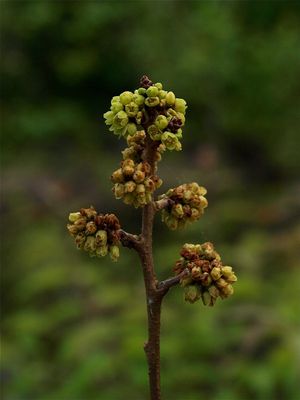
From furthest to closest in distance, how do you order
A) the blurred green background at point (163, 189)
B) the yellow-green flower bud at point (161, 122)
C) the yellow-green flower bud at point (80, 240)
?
the blurred green background at point (163, 189) < the yellow-green flower bud at point (80, 240) < the yellow-green flower bud at point (161, 122)

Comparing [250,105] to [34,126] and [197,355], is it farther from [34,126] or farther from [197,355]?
[197,355]

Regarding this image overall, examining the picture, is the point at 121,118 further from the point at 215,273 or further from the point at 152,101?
the point at 215,273

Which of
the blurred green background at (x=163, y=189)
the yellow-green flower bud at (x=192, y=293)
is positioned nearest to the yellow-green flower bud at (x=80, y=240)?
the yellow-green flower bud at (x=192, y=293)

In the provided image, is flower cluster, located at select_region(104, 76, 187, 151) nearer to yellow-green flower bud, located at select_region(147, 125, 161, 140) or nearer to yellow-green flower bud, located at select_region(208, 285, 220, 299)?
yellow-green flower bud, located at select_region(147, 125, 161, 140)

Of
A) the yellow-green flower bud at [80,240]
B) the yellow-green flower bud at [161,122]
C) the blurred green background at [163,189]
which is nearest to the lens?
the yellow-green flower bud at [161,122]

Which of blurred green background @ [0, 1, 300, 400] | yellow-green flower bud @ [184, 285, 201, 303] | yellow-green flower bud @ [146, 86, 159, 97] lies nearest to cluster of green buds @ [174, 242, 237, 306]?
yellow-green flower bud @ [184, 285, 201, 303]

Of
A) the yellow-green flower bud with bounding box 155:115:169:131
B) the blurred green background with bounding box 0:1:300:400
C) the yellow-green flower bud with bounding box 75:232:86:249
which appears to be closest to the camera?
the yellow-green flower bud with bounding box 155:115:169:131

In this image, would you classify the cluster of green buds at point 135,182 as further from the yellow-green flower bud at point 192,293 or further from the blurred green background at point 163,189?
the blurred green background at point 163,189

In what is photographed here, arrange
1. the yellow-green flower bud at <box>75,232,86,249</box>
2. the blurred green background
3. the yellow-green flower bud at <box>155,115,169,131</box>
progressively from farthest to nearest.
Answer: the blurred green background
the yellow-green flower bud at <box>75,232,86,249</box>
the yellow-green flower bud at <box>155,115,169,131</box>
